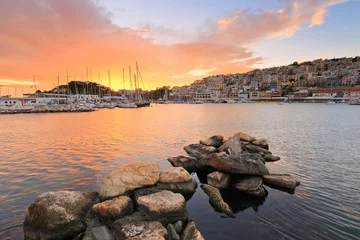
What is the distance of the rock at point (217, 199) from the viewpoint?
10.1m

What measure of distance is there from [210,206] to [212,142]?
9.71m

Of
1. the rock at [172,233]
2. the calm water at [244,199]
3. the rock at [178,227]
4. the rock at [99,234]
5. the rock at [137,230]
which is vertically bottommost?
the calm water at [244,199]

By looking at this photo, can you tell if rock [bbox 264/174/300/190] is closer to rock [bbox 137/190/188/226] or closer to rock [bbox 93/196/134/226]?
rock [bbox 137/190/188/226]

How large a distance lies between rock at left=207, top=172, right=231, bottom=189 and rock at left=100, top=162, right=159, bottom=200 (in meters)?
3.41

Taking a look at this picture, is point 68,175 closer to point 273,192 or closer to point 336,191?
point 273,192

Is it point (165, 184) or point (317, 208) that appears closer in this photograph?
point (317, 208)

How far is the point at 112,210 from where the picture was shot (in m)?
8.35

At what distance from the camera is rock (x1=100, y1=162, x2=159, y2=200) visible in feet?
33.1

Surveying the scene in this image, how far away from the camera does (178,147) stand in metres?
24.6

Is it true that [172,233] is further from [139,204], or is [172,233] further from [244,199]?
[244,199]

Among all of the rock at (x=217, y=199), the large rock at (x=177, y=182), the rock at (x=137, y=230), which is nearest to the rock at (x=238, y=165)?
the rock at (x=217, y=199)

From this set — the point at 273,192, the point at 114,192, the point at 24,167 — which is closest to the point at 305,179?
the point at 273,192

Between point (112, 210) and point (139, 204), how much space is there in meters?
1.10

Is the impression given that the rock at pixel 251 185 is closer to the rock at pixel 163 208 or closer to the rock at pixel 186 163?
the rock at pixel 186 163
